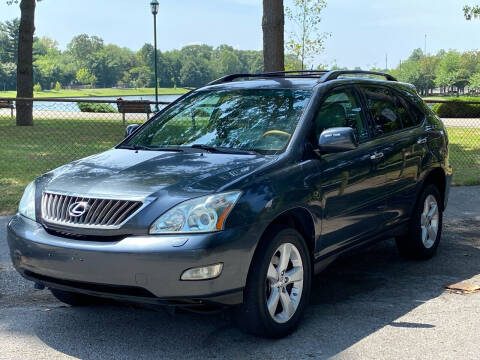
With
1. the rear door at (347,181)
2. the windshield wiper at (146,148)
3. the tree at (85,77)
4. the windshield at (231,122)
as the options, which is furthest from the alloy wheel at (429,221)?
the tree at (85,77)

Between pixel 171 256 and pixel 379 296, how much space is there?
2.27 metres

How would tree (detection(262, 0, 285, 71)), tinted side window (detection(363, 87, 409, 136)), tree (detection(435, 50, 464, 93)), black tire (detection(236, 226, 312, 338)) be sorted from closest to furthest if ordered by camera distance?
black tire (detection(236, 226, 312, 338)) < tinted side window (detection(363, 87, 409, 136)) < tree (detection(262, 0, 285, 71)) < tree (detection(435, 50, 464, 93))

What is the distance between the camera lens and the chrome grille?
4.10 meters

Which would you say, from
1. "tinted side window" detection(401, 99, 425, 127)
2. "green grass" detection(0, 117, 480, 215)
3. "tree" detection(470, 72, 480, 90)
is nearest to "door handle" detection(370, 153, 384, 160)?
"tinted side window" detection(401, 99, 425, 127)

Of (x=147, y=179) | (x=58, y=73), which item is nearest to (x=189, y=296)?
(x=147, y=179)

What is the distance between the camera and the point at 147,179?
14.4 feet

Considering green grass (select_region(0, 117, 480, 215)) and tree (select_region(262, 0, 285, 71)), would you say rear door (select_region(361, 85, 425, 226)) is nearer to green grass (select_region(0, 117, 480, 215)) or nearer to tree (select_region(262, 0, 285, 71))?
green grass (select_region(0, 117, 480, 215))

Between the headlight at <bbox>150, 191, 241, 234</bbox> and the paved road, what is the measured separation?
824mm

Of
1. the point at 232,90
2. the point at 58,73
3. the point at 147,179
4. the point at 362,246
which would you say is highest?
the point at 58,73

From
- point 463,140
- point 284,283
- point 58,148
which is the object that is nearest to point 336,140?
point 284,283

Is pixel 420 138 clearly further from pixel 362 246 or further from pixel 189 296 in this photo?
pixel 189 296

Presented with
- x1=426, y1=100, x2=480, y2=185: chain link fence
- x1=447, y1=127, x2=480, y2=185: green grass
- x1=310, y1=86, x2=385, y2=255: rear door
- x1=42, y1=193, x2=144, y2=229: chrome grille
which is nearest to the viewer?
x1=42, y1=193, x2=144, y2=229: chrome grille

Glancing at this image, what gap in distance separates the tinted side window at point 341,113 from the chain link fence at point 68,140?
207 inches

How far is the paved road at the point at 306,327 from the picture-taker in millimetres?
4297
